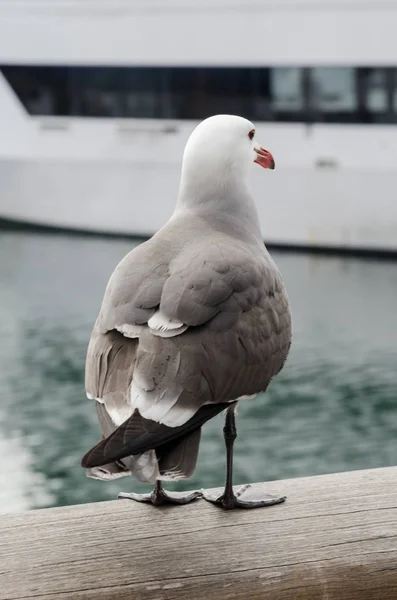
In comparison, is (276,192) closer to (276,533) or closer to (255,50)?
(255,50)

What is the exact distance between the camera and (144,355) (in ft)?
2.66

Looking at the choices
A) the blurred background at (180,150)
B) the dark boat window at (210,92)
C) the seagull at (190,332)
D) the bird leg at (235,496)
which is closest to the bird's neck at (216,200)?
the seagull at (190,332)

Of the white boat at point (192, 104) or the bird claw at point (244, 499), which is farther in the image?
the white boat at point (192, 104)

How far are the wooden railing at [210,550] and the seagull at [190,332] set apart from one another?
53 mm

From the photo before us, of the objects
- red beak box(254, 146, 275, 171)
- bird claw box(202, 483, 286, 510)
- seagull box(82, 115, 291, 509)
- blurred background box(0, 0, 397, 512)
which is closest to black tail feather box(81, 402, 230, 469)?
seagull box(82, 115, 291, 509)

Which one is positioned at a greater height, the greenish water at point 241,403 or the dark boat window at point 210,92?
the dark boat window at point 210,92

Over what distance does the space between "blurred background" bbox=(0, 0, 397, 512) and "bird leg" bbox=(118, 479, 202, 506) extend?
3.84 m

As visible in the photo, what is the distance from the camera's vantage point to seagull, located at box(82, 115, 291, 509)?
0.78 meters

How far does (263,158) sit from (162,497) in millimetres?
386

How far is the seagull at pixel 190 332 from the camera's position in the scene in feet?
2.56

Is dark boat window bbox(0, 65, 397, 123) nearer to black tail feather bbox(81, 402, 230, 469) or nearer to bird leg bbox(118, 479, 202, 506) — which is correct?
bird leg bbox(118, 479, 202, 506)

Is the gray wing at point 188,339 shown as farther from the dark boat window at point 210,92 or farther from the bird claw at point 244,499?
the dark boat window at point 210,92

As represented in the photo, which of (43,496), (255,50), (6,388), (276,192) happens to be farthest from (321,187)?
(43,496)

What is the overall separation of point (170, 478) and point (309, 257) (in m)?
5.58
